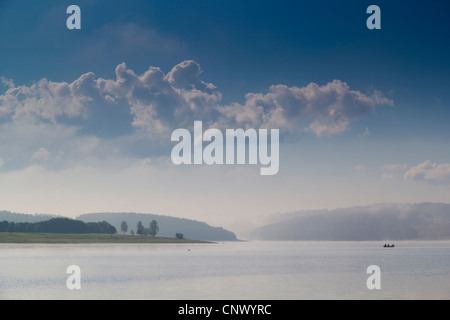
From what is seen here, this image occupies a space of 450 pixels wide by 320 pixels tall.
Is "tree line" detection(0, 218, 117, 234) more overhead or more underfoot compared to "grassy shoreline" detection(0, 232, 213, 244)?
more overhead

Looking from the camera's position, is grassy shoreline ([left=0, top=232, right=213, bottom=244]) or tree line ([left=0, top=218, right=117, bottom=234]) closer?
grassy shoreline ([left=0, top=232, right=213, bottom=244])

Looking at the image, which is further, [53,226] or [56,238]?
[53,226]

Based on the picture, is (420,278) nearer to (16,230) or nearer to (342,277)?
(342,277)

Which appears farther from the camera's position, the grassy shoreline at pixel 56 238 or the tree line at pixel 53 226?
the tree line at pixel 53 226

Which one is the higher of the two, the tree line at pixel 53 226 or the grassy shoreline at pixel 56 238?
the tree line at pixel 53 226

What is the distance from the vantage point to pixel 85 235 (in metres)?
182

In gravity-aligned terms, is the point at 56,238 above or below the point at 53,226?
Answer: below
